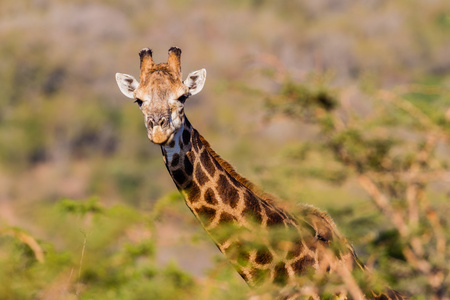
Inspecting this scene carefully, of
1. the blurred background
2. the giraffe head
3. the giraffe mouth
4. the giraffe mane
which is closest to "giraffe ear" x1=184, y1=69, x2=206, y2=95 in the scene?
the giraffe head

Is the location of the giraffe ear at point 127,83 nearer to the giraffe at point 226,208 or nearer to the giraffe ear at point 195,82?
the giraffe at point 226,208

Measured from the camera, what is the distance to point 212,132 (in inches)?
3007

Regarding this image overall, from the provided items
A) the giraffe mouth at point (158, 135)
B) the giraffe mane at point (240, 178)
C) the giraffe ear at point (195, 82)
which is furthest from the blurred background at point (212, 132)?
the giraffe mouth at point (158, 135)

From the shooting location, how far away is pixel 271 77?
11773 millimetres

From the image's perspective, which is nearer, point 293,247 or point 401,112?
point 293,247

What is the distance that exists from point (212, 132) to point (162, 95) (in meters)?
72.2

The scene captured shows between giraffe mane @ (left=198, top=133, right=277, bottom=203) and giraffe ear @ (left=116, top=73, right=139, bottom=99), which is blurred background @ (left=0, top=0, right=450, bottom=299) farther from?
giraffe ear @ (left=116, top=73, right=139, bottom=99)

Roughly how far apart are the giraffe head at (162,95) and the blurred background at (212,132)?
106 centimetres

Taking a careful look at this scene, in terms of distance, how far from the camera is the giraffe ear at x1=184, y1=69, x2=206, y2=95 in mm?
4703

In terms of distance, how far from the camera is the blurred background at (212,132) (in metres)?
6.03

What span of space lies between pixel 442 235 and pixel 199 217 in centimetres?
688

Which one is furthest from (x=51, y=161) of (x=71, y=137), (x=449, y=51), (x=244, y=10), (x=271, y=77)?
(x=271, y=77)

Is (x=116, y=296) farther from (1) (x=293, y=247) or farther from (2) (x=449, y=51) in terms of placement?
(2) (x=449, y=51)

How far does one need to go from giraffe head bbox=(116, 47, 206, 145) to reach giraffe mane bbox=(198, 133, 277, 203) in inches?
19.0
